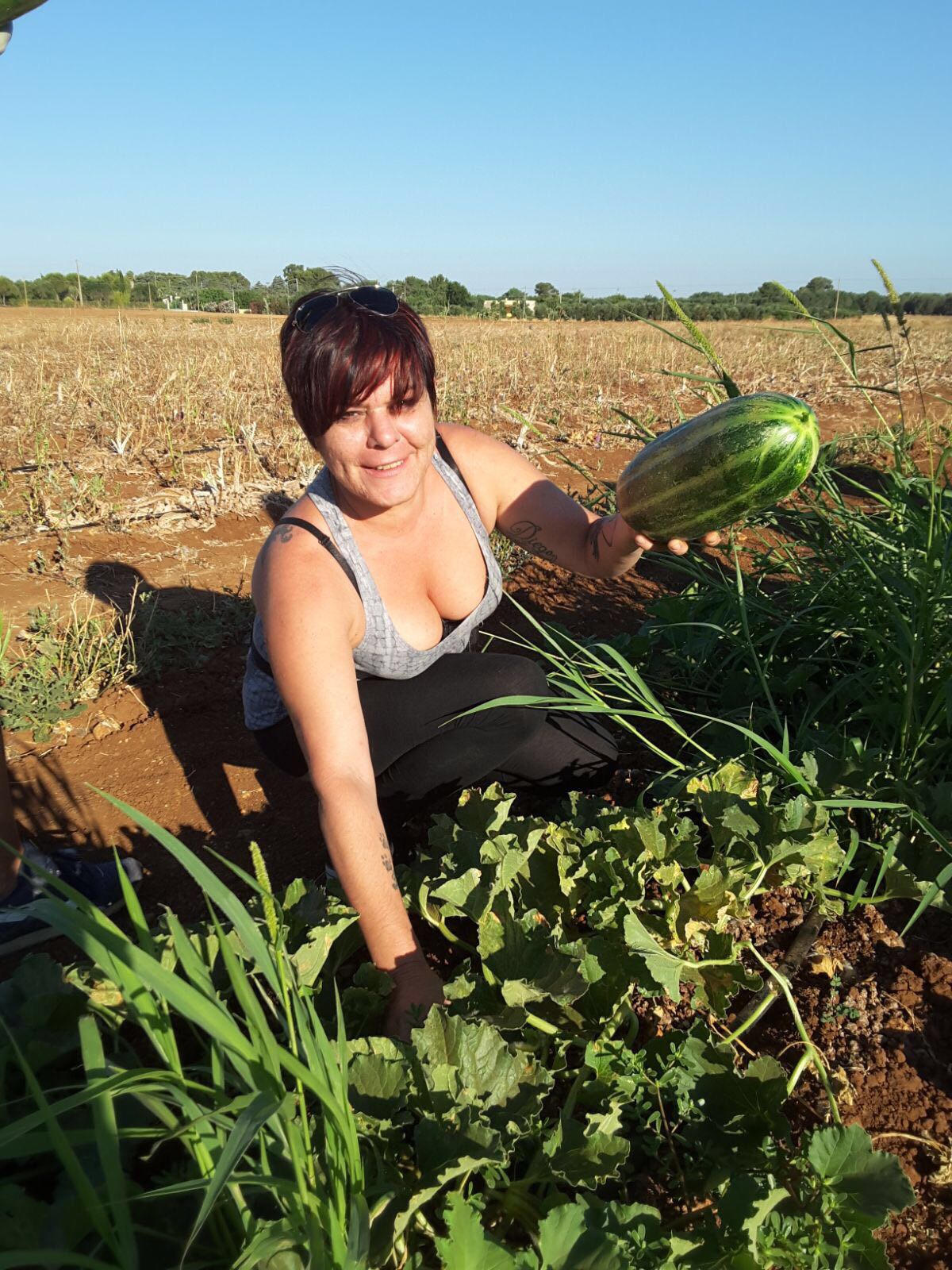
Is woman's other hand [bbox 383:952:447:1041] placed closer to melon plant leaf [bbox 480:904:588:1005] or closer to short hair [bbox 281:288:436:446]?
melon plant leaf [bbox 480:904:588:1005]

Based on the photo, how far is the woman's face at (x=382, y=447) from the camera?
6.79 ft

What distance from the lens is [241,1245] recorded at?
111 centimetres

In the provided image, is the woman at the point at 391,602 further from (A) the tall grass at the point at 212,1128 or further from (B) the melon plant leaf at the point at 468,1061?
(A) the tall grass at the point at 212,1128

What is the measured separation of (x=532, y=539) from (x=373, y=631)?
23.4 inches

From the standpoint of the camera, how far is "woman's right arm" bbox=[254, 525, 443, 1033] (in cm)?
168

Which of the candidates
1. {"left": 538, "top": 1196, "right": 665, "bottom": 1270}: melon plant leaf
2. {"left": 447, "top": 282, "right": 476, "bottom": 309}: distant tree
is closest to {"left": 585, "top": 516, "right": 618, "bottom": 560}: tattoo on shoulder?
{"left": 538, "top": 1196, "right": 665, "bottom": 1270}: melon plant leaf

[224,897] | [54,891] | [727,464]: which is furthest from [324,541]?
[224,897]

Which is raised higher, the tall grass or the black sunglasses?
the black sunglasses

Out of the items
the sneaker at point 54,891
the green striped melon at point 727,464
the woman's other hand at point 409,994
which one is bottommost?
the sneaker at point 54,891

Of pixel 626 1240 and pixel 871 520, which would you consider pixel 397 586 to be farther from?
pixel 626 1240

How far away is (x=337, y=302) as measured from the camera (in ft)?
6.86

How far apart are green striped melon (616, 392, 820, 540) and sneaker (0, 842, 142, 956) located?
1.65 metres

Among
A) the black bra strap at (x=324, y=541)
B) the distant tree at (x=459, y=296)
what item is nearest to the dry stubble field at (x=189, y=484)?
the black bra strap at (x=324, y=541)

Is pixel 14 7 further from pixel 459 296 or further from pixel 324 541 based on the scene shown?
pixel 459 296
